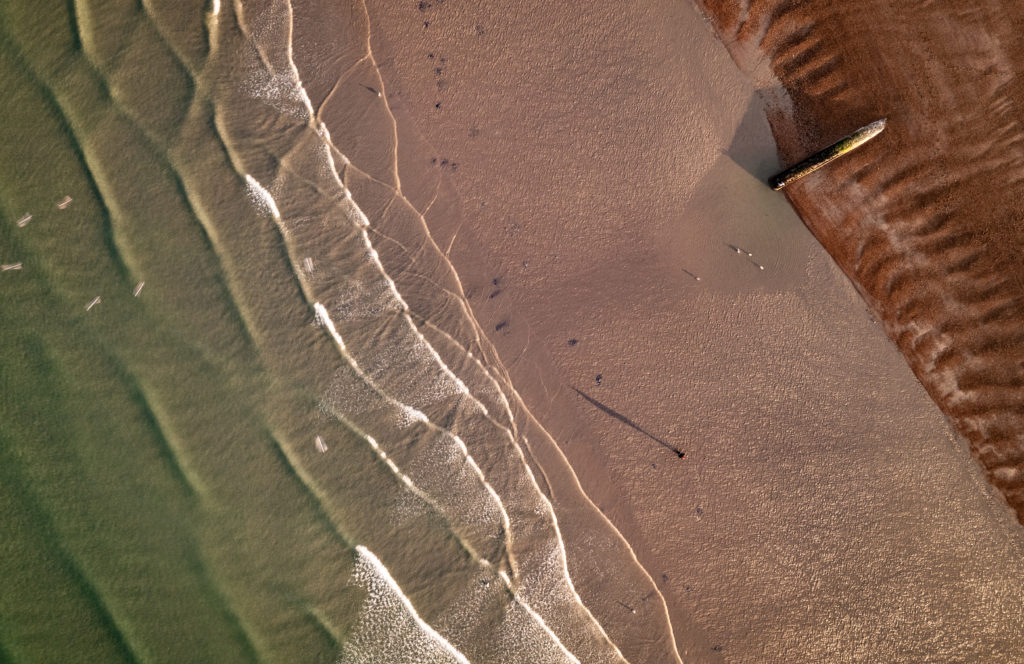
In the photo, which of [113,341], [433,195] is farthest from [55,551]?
[433,195]

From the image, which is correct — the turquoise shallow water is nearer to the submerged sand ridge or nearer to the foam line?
the foam line

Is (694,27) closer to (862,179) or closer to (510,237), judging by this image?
(862,179)

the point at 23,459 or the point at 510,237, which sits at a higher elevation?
the point at 23,459

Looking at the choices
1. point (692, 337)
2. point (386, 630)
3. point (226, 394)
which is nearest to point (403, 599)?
point (386, 630)

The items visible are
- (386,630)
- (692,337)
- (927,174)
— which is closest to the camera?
(386,630)

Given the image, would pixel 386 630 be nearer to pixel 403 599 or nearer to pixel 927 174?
pixel 403 599

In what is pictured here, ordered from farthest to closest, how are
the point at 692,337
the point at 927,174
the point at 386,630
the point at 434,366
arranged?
1. the point at 927,174
2. the point at 692,337
3. the point at 434,366
4. the point at 386,630

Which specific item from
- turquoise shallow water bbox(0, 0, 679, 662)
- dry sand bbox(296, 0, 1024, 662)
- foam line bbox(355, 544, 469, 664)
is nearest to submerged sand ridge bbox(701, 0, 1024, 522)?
dry sand bbox(296, 0, 1024, 662)
